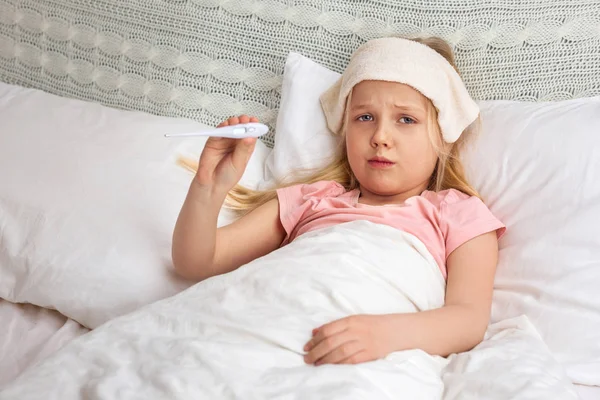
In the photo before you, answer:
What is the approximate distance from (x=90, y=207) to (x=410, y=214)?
0.60 m

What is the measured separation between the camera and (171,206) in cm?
141

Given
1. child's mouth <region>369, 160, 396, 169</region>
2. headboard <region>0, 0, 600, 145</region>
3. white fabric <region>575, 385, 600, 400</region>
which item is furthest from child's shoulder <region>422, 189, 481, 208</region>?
white fabric <region>575, 385, 600, 400</region>

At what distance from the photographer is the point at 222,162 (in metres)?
1.22

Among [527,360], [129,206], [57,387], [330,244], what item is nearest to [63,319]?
[129,206]

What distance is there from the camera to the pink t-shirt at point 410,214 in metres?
1.29

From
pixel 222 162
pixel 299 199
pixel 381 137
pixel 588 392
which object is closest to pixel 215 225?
pixel 222 162

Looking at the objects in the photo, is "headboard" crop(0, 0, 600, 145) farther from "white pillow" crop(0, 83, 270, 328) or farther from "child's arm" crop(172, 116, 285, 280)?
"child's arm" crop(172, 116, 285, 280)

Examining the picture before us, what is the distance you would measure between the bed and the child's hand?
8cm

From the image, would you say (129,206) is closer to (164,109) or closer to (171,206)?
(171,206)

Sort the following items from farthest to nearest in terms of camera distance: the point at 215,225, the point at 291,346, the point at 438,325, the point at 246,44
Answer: the point at 246,44
the point at 215,225
the point at 438,325
the point at 291,346

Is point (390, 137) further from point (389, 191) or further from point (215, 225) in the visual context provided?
point (215, 225)

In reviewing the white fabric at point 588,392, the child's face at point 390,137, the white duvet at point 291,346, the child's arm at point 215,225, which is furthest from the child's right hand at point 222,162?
the white fabric at point 588,392

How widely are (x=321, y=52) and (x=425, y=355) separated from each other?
772 mm

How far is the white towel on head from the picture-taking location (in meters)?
1.34
